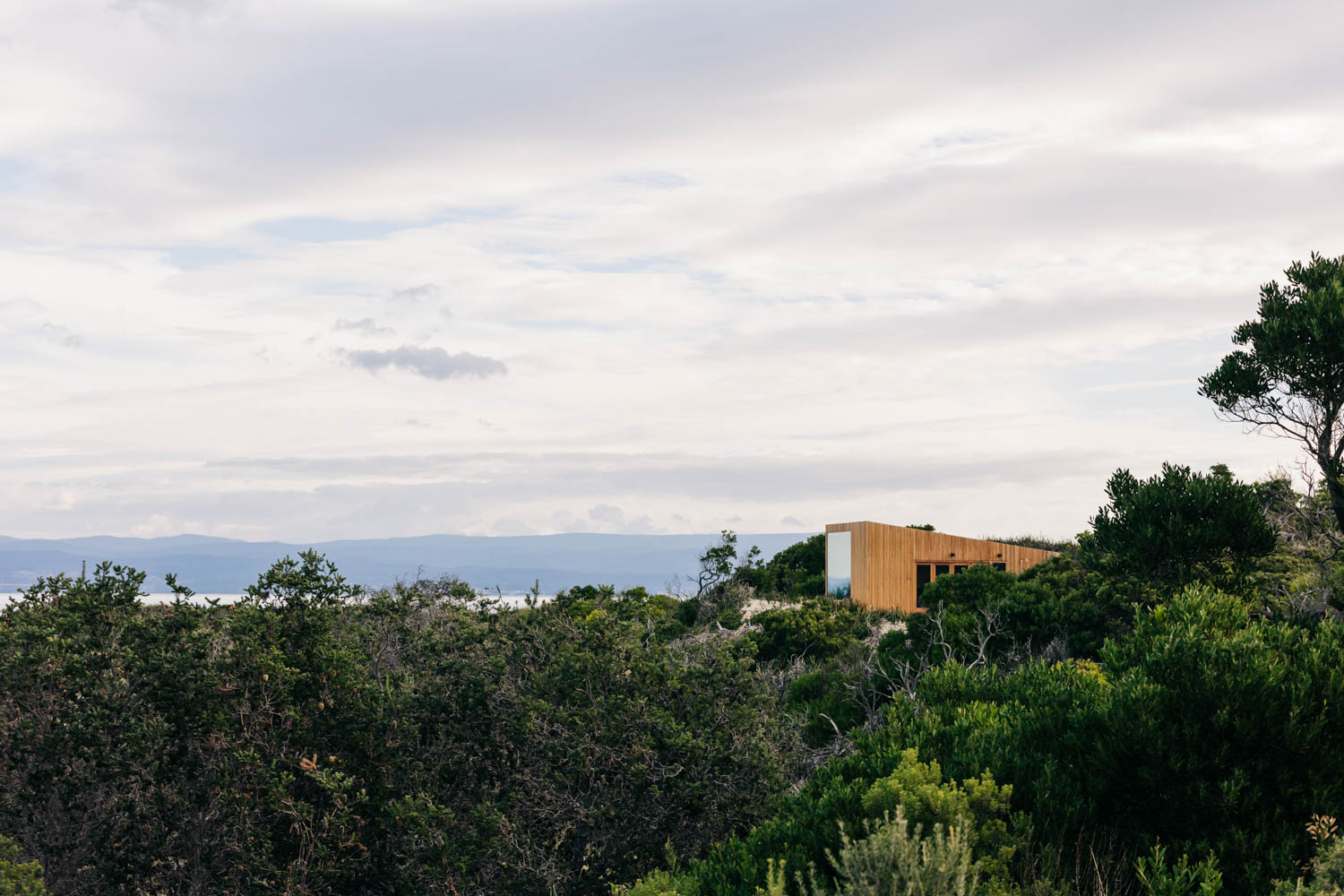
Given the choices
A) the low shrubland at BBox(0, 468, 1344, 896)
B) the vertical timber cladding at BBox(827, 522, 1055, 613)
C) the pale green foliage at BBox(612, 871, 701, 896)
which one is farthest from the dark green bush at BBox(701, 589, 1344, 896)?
the vertical timber cladding at BBox(827, 522, 1055, 613)

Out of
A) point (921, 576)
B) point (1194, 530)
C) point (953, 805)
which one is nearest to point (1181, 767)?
point (953, 805)

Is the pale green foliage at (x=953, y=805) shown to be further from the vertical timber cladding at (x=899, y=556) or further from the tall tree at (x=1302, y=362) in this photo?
the vertical timber cladding at (x=899, y=556)

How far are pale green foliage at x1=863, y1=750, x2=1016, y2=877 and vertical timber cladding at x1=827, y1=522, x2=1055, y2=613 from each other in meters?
26.7

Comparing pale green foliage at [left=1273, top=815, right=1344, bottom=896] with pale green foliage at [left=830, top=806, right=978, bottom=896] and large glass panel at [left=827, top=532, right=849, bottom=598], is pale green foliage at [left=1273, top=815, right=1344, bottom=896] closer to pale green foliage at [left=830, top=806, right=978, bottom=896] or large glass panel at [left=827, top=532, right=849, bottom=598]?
pale green foliage at [left=830, top=806, right=978, bottom=896]

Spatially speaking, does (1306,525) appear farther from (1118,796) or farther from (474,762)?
(474,762)

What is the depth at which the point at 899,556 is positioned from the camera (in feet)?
109

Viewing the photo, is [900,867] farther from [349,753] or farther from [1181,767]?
[349,753]

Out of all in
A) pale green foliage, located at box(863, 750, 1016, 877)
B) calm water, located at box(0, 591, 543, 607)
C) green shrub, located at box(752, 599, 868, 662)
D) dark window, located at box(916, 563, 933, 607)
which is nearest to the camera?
pale green foliage, located at box(863, 750, 1016, 877)

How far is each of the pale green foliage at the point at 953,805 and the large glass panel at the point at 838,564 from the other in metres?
27.3

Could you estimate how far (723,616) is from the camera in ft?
95.0

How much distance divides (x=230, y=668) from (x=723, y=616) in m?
20.8

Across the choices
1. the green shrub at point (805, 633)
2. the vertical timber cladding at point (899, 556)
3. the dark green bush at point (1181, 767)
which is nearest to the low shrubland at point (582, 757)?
the dark green bush at point (1181, 767)

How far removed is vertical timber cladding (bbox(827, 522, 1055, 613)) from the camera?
107ft

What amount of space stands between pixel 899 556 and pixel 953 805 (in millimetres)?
28130
